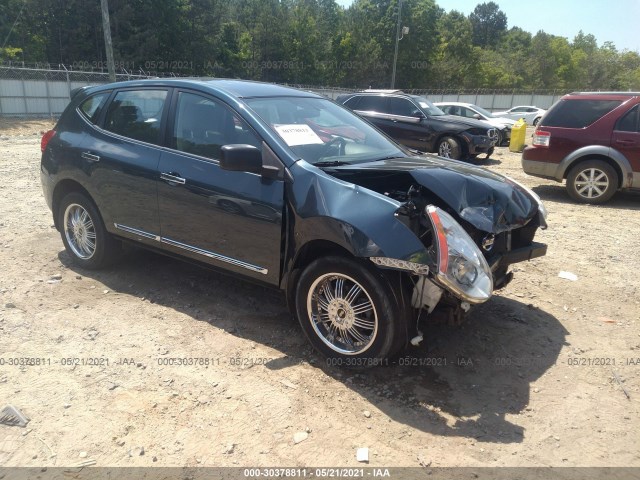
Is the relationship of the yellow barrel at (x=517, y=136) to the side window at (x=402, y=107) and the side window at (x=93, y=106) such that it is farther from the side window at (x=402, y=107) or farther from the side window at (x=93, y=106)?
the side window at (x=93, y=106)

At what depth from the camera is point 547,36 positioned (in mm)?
85438

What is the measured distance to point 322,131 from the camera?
Result: 407cm

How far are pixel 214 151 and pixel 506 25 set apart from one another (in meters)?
136

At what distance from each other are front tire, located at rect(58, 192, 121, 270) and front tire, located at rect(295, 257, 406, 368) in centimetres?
240

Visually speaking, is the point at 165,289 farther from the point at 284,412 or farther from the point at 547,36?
the point at 547,36

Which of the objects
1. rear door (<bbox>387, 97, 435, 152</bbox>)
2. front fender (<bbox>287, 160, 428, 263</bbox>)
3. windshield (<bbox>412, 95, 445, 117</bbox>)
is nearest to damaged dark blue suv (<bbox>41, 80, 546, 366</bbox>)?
front fender (<bbox>287, 160, 428, 263</bbox>)

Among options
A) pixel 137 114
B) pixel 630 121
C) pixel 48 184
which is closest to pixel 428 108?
pixel 630 121

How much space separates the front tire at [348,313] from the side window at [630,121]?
7168 mm

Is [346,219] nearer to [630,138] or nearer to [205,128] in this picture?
[205,128]

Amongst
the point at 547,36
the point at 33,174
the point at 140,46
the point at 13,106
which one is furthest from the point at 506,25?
the point at 33,174

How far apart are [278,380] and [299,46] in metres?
58.3

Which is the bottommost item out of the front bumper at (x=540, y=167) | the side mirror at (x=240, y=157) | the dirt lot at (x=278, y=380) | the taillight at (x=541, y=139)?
the dirt lot at (x=278, y=380)

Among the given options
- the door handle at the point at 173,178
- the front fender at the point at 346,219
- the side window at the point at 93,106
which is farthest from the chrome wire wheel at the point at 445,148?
the front fender at the point at 346,219

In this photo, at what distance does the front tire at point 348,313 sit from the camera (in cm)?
317
